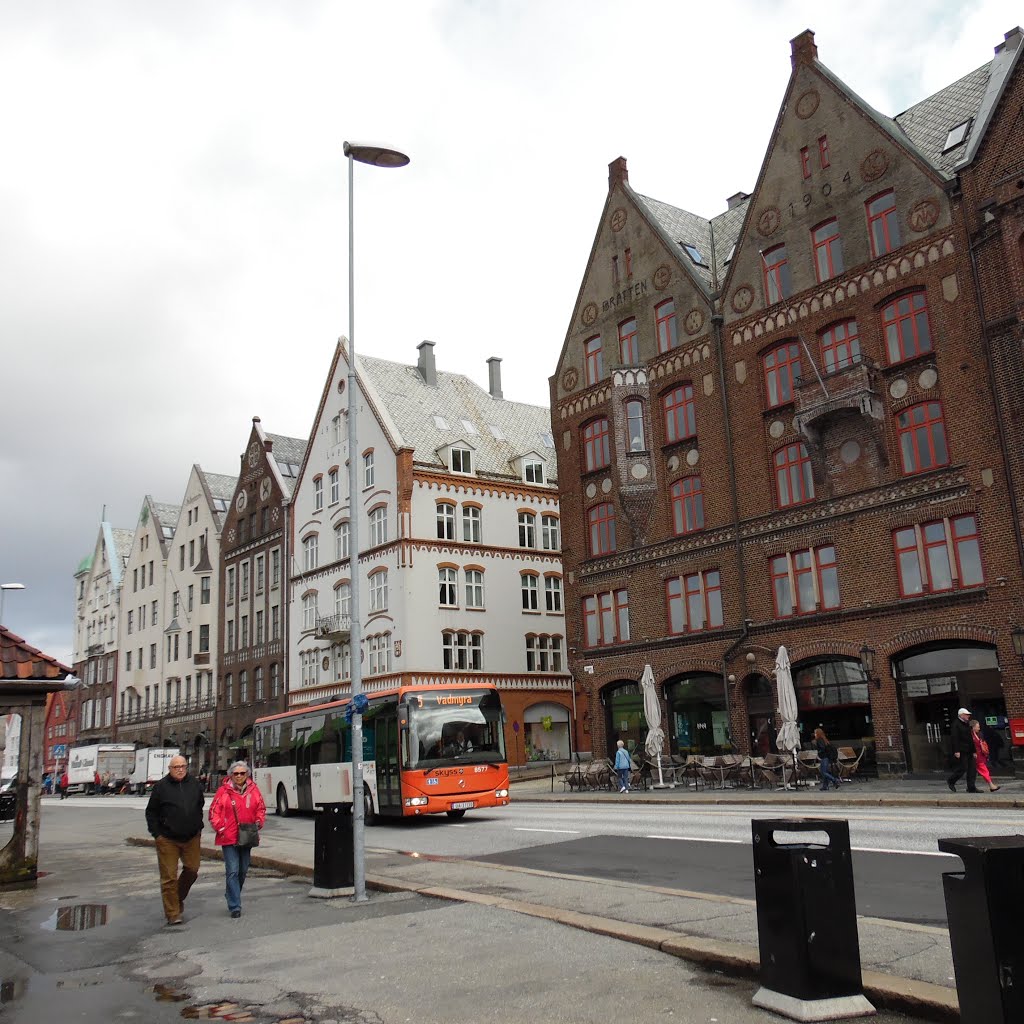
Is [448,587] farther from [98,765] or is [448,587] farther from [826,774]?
[98,765]

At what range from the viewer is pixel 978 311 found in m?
27.3

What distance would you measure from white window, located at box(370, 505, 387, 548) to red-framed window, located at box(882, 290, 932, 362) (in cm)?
2627

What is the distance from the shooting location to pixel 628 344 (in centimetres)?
3931

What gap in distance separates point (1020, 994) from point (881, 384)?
88.6 ft

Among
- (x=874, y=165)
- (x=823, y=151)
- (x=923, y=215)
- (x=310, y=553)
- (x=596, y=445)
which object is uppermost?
(x=823, y=151)

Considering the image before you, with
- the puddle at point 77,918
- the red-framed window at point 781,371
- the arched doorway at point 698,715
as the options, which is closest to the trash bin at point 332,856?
the puddle at point 77,918

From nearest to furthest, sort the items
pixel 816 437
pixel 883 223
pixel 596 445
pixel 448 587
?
pixel 883 223 < pixel 816 437 < pixel 596 445 < pixel 448 587

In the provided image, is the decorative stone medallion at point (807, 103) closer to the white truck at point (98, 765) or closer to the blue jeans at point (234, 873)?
the blue jeans at point (234, 873)

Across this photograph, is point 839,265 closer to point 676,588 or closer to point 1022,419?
point 1022,419

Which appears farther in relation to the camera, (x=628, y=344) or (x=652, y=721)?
(x=628, y=344)

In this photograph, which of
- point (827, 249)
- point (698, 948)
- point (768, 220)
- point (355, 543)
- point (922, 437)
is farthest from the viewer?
point (768, 220)

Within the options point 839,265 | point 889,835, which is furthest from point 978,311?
point 889,835

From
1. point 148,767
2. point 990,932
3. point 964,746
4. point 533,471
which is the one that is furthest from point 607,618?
point 990,932

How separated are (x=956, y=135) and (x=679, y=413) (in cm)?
1214
